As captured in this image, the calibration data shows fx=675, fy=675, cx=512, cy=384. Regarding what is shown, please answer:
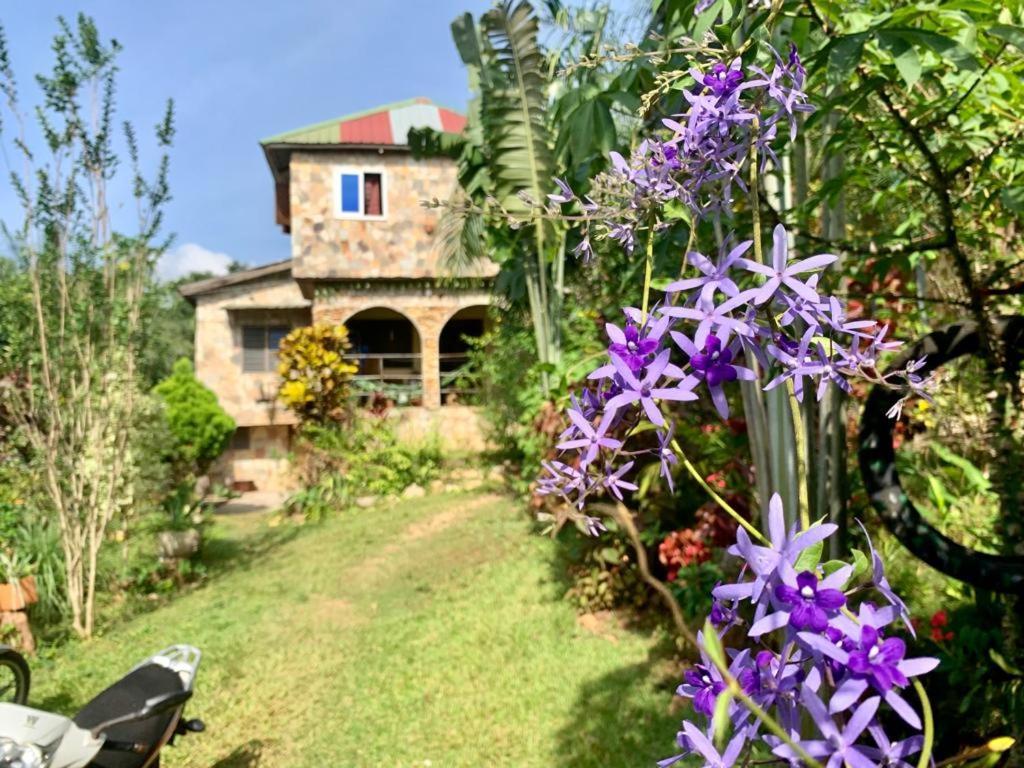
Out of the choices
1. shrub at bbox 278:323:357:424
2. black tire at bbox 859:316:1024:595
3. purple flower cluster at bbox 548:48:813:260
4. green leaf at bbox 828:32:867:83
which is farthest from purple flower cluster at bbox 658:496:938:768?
shrub at bbox 278:323:357:424

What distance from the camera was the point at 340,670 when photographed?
14.7 feet

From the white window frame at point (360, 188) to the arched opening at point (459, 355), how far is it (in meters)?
2.85

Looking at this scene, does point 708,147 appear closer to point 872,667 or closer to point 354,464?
point 872,667

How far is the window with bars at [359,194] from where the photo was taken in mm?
14188

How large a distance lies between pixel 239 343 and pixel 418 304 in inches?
160

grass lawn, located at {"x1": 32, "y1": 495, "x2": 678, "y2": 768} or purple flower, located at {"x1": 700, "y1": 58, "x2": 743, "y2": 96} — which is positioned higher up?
purple flower, located at {"x1": 700, "y1": 58, "x2": 743, "y2": 96}

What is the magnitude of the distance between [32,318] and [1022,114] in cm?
623

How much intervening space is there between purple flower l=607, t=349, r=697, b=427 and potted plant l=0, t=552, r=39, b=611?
595 cm

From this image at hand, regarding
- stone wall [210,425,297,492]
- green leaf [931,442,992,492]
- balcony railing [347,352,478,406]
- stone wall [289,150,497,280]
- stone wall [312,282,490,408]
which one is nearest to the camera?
green leaf [931,442,992,492]

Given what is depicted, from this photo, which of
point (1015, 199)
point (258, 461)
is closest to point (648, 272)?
point (1015, 199)

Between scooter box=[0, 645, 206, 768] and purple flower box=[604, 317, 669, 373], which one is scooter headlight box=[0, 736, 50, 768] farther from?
purple flower box=[604, 317, 669, 373]

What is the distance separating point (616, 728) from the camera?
3469 mm

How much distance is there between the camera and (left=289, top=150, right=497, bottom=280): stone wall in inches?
550

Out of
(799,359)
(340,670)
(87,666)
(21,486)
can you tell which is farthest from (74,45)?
(799,359)
